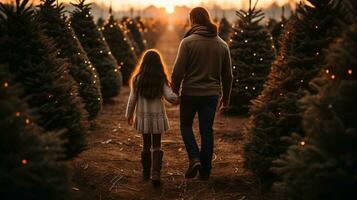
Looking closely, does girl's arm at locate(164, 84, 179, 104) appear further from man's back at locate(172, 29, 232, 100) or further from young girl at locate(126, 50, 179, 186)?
man's back at locate(172, 29, 232, 100)

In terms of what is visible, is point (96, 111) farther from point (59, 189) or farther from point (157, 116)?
point (59, 189)

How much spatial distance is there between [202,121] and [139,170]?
1.64m

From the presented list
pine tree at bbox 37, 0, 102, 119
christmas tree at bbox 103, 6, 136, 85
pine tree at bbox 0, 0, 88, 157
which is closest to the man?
pine tree at bbox 0, 0, 88, 157

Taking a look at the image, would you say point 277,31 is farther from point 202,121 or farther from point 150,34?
point 150,34

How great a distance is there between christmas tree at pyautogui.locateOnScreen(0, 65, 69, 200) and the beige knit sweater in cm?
253

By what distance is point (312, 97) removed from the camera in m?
4.64

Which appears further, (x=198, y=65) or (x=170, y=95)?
(x=198, y=65)

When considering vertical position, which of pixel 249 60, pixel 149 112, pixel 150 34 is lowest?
pixel 149 112

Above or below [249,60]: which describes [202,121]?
below

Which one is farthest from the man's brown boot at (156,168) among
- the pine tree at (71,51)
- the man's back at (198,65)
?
the pine tree at (71,51)

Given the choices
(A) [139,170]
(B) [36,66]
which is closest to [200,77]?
(A) [139,170]

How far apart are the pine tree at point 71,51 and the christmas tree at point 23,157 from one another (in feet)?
18.2

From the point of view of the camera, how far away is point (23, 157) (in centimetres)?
434

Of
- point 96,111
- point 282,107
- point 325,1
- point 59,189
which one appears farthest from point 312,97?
point 96,111
